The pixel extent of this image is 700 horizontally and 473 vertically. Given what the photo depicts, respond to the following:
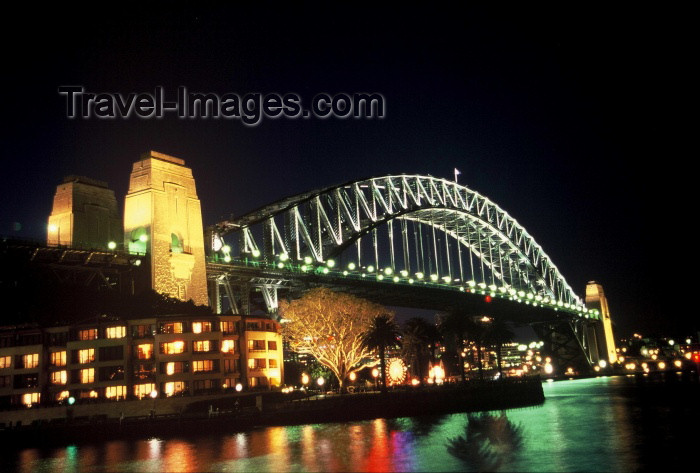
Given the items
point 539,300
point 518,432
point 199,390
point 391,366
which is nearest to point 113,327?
point 199,390

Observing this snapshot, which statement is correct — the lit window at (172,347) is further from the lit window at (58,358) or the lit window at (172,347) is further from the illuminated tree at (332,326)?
the illuminated tree at (332,326)

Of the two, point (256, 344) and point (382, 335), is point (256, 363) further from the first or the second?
point (382, 335)

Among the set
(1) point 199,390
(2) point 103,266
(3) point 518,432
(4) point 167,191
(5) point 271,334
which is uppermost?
(4) point 167,191

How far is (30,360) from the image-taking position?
77.2m

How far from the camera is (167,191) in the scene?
8356cm

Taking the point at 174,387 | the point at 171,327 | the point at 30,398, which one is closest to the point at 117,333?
the point at 171,327

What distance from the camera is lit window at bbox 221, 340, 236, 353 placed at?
7875 cm

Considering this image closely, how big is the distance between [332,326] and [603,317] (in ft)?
400

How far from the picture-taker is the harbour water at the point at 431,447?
39281mm

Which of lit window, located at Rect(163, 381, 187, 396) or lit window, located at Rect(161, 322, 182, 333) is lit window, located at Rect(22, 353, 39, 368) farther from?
lit window, located at Rect(163, 381, 187, 396)

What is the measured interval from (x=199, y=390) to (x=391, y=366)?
3147 centimetres

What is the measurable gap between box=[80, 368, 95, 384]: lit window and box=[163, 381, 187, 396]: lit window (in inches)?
321

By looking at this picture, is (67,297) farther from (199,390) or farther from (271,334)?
(271,334)

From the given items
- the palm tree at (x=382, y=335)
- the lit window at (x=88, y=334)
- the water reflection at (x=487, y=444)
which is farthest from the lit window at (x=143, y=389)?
the water reflection at (x=487, y=444)
